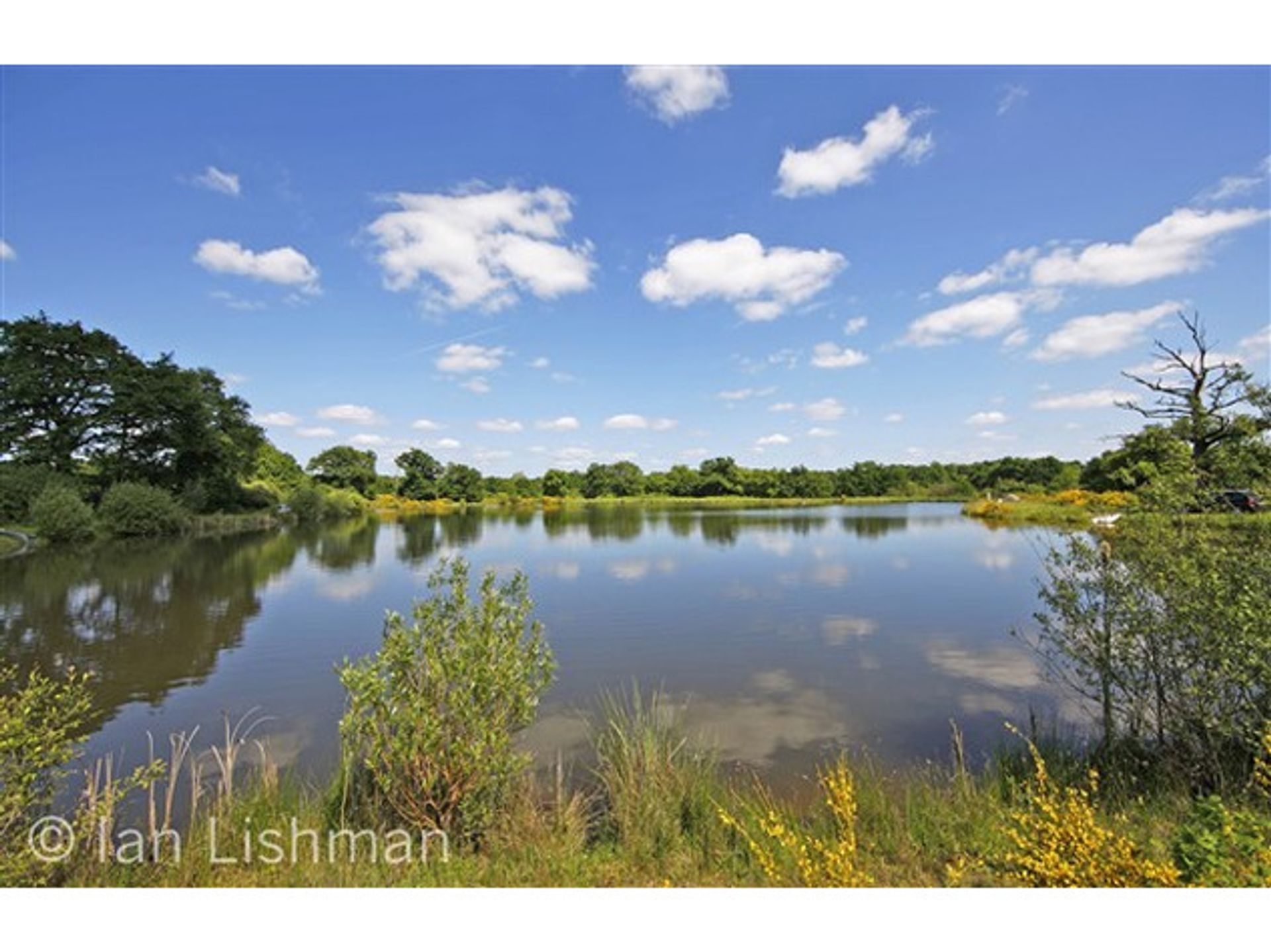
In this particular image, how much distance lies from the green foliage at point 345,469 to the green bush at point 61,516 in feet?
187

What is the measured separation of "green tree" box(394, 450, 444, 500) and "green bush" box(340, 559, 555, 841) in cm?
9013

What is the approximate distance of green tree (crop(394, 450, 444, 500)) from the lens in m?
89.6

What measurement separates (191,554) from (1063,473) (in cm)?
9075

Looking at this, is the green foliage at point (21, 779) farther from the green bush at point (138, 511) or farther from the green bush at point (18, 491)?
the green bush at point (138, 511)

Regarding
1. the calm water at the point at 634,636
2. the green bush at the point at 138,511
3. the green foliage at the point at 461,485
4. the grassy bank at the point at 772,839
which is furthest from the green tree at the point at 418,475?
the grassy bank at the point at 772,839

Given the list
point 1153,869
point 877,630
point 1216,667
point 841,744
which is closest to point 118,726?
point 841,744

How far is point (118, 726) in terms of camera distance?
7.57 m

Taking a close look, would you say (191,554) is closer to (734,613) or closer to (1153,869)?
(734,613)

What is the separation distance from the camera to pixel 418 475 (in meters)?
91.5

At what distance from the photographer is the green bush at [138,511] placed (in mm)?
31141

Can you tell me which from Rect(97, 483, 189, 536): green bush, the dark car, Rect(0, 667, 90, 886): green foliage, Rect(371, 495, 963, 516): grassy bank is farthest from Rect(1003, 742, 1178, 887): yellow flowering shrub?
Rect(371, 495, 963, 516): grassy bank

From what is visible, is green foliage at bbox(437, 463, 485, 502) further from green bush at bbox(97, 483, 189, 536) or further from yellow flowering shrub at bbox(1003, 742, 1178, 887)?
yellow flowering shrub at bbox(1003, 742, 1178, 887)

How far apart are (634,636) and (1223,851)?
30.6 feet

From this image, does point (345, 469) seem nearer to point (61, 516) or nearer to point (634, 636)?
point (61, 516)
